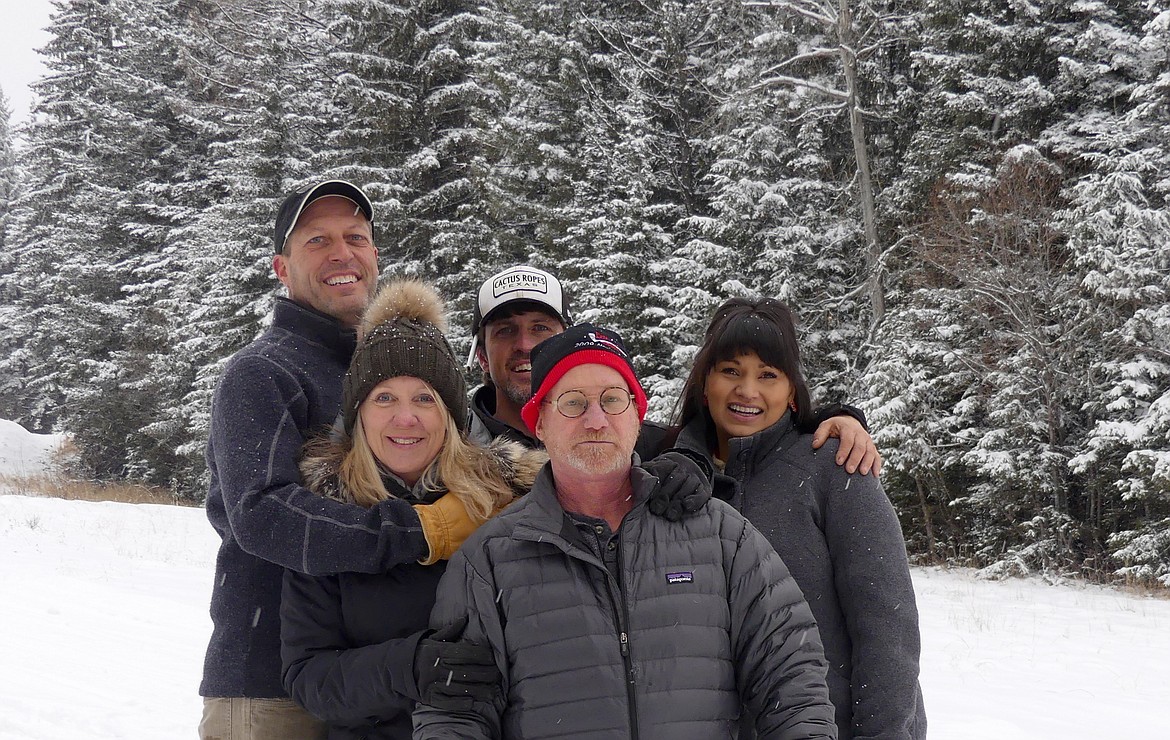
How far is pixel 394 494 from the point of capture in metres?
2.46

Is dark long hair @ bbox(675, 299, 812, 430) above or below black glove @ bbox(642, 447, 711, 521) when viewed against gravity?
above

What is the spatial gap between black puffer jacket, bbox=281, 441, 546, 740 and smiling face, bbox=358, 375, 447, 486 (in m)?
0.16

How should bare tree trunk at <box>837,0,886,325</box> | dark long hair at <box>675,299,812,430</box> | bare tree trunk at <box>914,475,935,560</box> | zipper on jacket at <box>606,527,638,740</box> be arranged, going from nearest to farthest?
zipper on jacket at <box>606,527,638,740</box>
dark long hair at <box>675,299,812,430</box>
bare tree trunk at <box>914,475,935,560</box>
bare tree trunk at <box>837,0,886,325</box>

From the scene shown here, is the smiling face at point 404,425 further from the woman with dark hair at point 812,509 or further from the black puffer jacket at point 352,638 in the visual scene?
the woman with dark hair at point 812,509

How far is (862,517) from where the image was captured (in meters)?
2.38

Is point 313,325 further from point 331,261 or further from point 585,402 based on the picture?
point 585,402

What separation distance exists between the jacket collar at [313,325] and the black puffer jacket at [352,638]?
23.4 inches

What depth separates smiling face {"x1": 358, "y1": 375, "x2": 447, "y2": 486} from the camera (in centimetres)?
246

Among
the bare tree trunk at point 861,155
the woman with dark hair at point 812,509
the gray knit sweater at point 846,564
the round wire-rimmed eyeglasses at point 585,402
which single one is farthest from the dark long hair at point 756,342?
the bare tree trunk at point 861,155

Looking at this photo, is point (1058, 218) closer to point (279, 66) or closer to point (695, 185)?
point (695, 185)

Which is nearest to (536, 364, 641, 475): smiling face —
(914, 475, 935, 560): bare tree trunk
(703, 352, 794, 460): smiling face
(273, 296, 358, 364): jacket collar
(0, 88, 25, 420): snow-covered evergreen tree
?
(703, 352, 794, 460): smiling face

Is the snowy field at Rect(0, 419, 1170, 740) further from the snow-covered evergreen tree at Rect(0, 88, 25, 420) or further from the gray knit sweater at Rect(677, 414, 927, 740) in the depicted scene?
the snow-covered evergreen tree at Rect(0, 88, 25, 420)

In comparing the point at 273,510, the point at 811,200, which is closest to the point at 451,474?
the point at 273,510

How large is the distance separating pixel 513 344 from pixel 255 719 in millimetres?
1585
